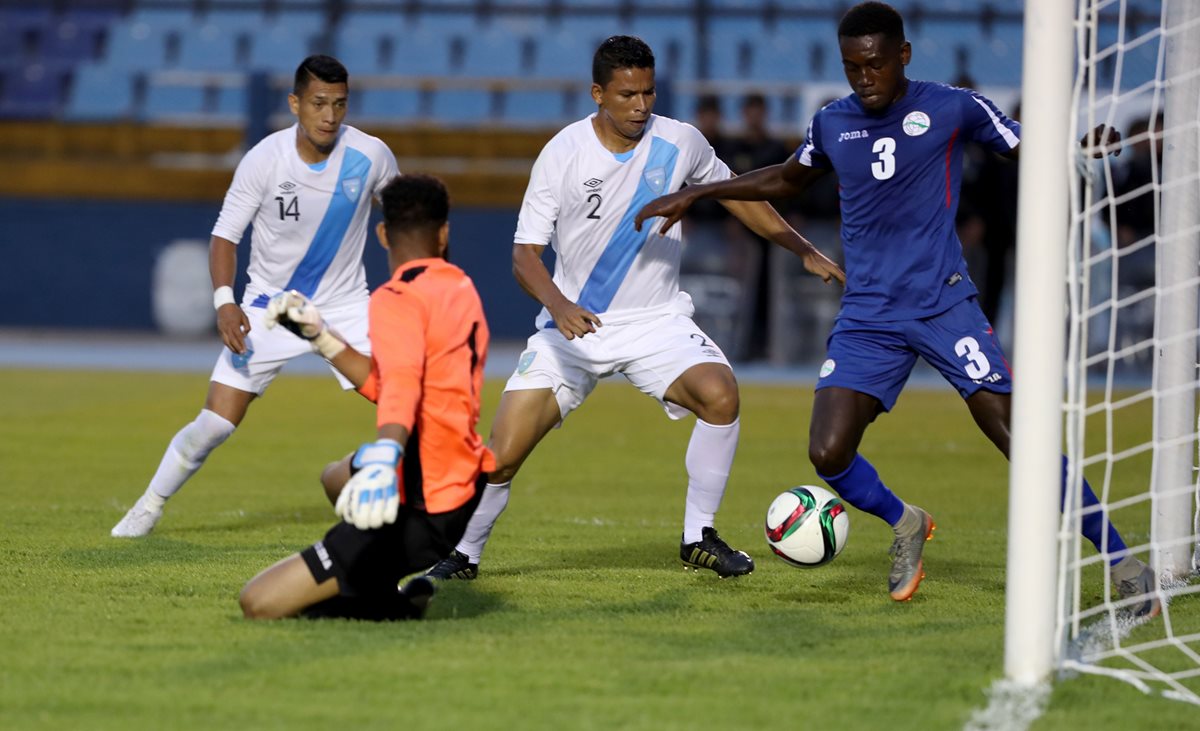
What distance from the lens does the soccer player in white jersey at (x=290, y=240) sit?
7.17m

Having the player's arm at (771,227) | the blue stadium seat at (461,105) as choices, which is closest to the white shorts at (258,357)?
the player's arm at (771,227)

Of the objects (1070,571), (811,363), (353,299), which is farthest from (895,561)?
(811,363)

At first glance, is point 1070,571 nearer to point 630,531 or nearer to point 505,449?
point 505,449

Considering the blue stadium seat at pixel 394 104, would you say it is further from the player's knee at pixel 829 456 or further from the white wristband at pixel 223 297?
the player's knee at pixel 829 456

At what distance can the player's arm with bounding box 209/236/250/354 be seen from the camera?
22.6 ft

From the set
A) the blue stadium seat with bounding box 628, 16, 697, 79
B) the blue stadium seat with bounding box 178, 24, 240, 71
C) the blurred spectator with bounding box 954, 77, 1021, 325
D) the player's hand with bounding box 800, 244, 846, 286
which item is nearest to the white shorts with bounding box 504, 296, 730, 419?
the player's hand with bounding box 800, 244, 846, 286

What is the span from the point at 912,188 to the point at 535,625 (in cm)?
213

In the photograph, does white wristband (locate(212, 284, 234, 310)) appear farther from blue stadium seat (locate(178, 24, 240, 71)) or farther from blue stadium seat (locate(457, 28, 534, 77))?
blue stadium seat (locate(178, 24, 240, 71))

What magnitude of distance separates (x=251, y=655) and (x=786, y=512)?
2168mm

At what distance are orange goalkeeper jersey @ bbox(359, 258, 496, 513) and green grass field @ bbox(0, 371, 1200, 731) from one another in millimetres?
476

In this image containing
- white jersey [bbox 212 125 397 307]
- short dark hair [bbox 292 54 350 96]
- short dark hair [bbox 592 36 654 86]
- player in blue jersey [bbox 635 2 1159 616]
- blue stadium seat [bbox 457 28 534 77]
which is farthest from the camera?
blue stadium seat [bbox 457 28 534 77]

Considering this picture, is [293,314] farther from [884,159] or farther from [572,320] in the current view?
[884,159]

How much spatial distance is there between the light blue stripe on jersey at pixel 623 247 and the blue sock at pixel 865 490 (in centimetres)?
129

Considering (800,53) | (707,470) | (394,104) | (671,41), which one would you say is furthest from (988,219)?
(707,470)
